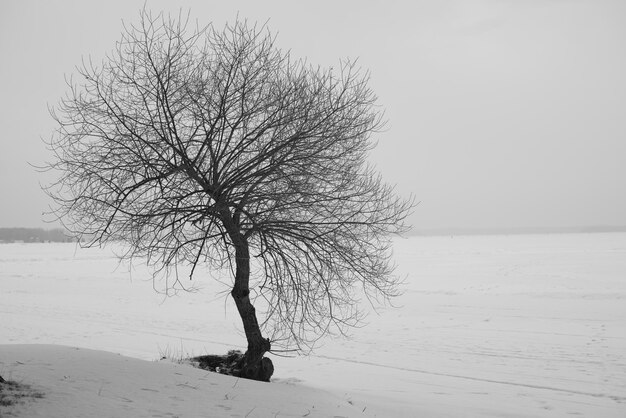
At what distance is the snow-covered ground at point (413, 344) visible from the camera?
8.41m

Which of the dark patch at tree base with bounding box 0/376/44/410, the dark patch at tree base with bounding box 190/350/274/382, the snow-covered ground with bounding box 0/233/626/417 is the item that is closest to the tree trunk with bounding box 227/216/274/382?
the dark patch at tree base with bounding box 190/350/274/382

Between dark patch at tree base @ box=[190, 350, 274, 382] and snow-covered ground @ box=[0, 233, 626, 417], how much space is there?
542 mm

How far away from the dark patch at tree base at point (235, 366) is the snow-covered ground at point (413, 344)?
0.54 meters

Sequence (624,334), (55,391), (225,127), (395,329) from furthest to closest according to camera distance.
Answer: (395,329) → (624,334) → (225,127) → (55,391)

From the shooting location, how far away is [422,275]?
33.6m

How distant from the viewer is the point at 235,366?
33.7 feet

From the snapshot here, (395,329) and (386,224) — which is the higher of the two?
(386,224)

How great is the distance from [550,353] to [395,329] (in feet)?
17.0

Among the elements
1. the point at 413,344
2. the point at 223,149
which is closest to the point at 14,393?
the point at 223,149

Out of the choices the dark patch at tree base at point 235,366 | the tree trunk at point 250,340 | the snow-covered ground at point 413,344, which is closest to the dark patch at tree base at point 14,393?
the snow-covered ground at point 413,344

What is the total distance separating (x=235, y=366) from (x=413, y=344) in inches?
258

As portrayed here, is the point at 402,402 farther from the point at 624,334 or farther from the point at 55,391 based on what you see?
the point at 624,334

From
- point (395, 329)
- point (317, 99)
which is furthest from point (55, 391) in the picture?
point (395, 329)

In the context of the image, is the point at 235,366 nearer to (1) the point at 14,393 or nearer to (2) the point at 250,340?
(2) the point at 250,340
